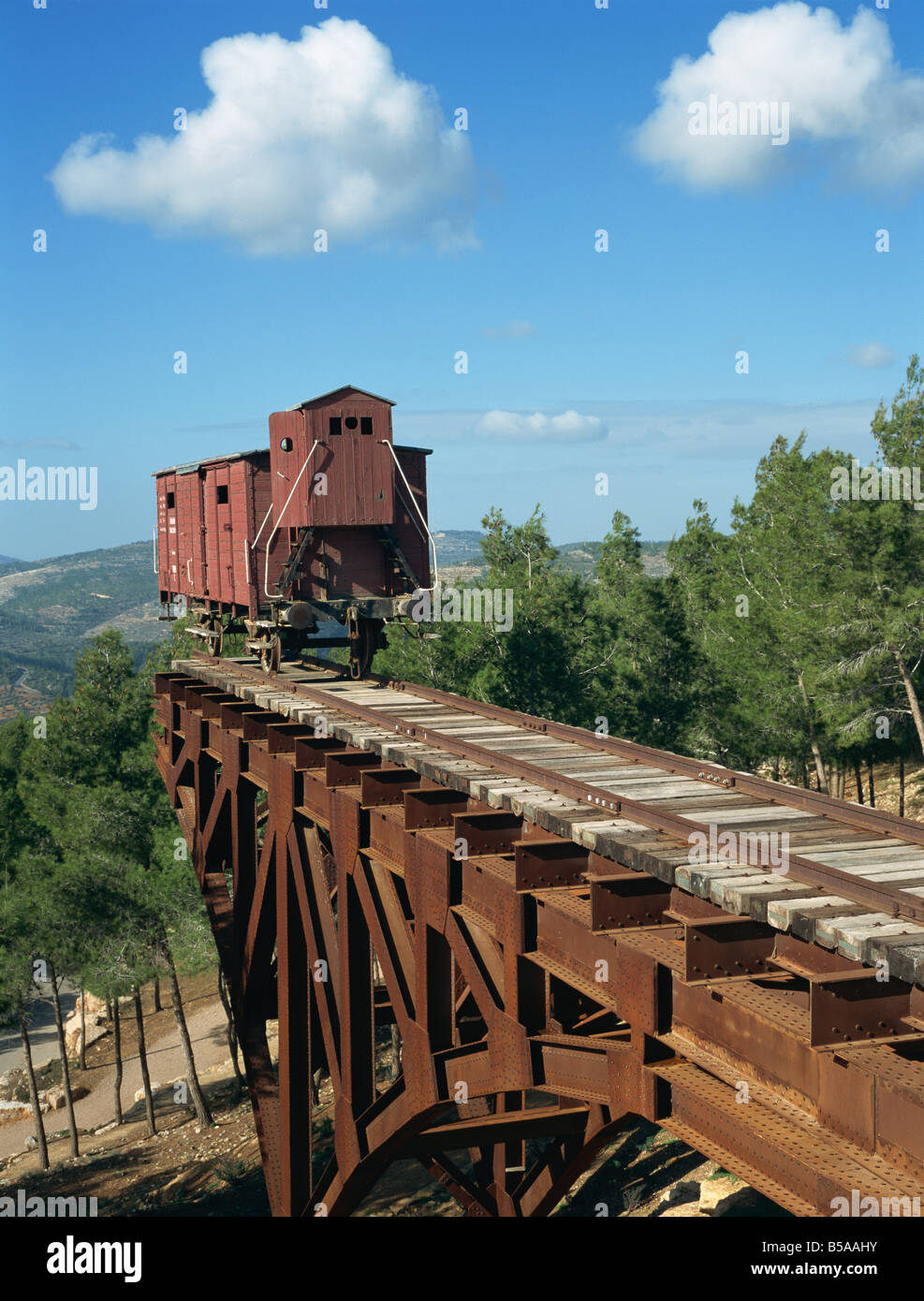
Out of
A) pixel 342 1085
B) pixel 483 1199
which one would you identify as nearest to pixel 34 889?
pixel 483 1199

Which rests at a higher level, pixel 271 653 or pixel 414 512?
pixel 414 512

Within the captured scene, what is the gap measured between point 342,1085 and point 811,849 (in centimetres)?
579

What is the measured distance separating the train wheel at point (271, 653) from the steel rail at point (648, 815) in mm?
4711

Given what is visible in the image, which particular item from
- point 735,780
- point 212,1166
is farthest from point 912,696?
point 212,1166

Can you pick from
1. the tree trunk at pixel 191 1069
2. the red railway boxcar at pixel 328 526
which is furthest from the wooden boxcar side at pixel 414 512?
the tree trunk at pixel 191 1069

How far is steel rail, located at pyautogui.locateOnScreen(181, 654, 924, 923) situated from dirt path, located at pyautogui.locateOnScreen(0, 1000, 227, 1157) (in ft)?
83.8

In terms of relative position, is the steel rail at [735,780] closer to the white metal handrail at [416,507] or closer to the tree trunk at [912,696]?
the white metal handrail at [416,507]

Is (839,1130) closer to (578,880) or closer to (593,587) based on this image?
(578,880)

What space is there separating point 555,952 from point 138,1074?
33960 millimetres

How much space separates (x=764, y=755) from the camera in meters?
31.9

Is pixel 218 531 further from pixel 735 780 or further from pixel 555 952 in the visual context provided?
pixel 555 952

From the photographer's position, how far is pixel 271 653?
710 inches

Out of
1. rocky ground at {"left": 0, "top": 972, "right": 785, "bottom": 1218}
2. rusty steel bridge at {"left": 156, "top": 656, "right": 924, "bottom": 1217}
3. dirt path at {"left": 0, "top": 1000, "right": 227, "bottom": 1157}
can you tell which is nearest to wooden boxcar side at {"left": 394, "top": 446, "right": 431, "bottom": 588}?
rusty steel bridge at {"left": 156, "top": 656, "right": 924, "bottom": 1217}
